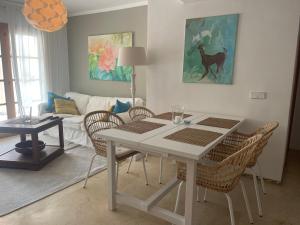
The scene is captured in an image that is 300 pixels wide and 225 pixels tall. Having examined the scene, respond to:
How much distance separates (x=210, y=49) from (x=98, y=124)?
5.35ft

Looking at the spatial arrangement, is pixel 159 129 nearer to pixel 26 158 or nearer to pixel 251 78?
pixel 251 78

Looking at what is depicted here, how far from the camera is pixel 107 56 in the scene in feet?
15.5

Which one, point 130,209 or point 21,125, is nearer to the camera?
point 130,209

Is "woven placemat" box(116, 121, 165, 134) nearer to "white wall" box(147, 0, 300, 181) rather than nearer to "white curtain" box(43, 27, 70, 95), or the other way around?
"white wall" box(147, 0, 300, 181)

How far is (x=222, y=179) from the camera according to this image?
5.56 feet

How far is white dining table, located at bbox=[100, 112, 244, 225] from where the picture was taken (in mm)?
1636

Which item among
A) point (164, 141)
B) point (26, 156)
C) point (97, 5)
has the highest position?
point (97, 5)

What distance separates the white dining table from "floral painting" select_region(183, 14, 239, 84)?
752 mm

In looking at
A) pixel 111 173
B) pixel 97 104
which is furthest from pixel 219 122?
pixel 97 104

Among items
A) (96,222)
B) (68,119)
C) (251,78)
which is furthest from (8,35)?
(251,78)

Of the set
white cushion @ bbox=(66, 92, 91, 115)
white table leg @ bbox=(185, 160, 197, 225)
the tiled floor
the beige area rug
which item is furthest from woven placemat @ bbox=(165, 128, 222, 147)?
white cushion @ bbox=(66, 92, 91, 115)

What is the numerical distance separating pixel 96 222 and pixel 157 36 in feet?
7.87

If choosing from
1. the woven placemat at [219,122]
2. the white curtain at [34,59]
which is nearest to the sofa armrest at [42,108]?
the white curtain at [34,59]

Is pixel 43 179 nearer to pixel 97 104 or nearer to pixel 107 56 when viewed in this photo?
pixel 97 104
